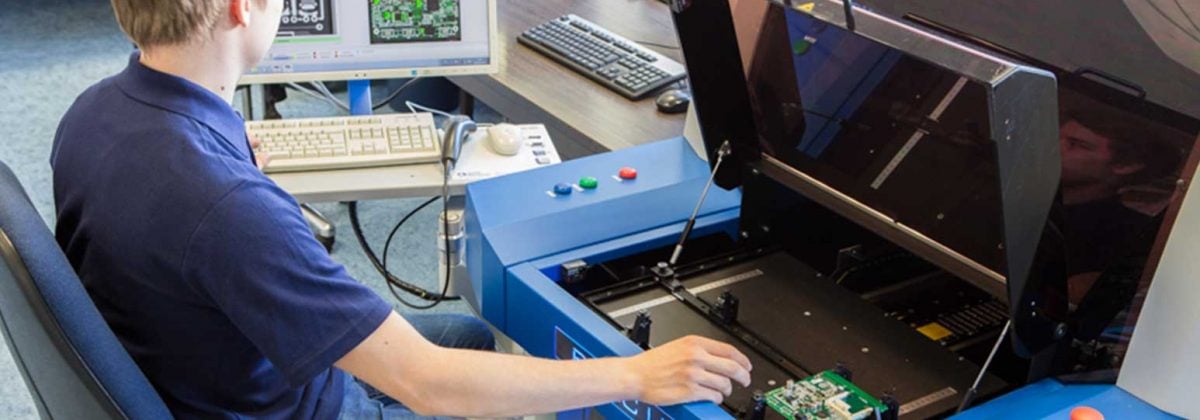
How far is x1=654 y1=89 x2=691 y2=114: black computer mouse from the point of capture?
6.81 ft

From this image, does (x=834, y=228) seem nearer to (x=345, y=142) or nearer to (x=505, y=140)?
(x=505, y=140)

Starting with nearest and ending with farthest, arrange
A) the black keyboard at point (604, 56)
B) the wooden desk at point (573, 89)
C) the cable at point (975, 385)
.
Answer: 1. the cable at point (975, 385)
2. the wooden desk at point (573, 89)
3. the black keyboard at point (604, 56)

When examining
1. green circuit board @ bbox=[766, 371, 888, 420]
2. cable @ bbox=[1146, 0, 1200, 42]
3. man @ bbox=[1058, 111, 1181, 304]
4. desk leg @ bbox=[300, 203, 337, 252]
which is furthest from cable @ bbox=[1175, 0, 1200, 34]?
desk leg @ bbox=[300, 203, 337, 252]

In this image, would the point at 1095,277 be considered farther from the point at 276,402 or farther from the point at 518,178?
the point at 276,402

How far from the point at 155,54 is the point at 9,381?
1.45m

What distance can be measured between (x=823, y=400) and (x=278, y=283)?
1.76 ft

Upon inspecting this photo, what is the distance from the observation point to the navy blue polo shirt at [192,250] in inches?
45.3

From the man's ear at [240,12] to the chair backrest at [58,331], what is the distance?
0.88ft

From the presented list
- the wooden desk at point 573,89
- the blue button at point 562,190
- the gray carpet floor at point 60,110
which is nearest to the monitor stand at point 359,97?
the wooden desk at point 573,89

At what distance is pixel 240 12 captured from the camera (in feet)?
4.08

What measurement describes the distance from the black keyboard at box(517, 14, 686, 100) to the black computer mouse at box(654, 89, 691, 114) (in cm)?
5

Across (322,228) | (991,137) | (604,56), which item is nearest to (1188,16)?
(991,137)

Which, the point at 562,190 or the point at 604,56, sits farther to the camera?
the point at 604,56

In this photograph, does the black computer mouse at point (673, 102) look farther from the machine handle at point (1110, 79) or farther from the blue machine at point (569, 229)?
the machine handle at point (1110, 79)
